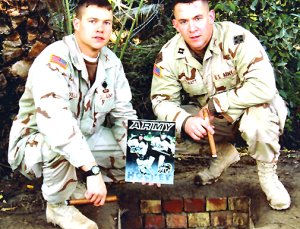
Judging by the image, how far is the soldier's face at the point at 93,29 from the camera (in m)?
3.01

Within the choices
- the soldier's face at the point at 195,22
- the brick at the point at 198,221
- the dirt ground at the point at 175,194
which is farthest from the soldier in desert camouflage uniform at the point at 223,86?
the brick at the point at 198,221

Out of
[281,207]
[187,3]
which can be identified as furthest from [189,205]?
[187,3]

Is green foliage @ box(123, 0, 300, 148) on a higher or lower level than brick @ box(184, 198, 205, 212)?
higher

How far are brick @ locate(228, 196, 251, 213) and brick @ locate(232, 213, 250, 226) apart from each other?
4 cm

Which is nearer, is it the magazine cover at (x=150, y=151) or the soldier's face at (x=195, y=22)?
the magazine cover at (x=150, y=151)

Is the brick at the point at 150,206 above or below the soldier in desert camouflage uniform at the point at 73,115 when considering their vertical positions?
below

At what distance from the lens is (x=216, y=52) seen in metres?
3.23

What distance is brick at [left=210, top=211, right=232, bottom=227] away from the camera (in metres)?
3.50

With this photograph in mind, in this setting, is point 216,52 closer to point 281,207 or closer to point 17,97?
point 281,207

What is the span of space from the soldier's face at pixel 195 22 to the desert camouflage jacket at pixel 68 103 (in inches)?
16.6

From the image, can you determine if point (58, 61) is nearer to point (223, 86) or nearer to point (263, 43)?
point (223, 86)

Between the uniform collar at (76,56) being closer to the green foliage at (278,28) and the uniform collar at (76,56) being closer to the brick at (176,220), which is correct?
the brick at (176,220)

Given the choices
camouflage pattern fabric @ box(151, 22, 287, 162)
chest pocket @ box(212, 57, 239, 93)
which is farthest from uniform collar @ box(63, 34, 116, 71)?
chest pocket @ box(212, 57, 239, 93)

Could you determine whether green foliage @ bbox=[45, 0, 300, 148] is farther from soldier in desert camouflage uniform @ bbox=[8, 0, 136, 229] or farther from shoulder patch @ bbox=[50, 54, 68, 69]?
shoulder patch @ bbox=[50, 54, 68, 69]
